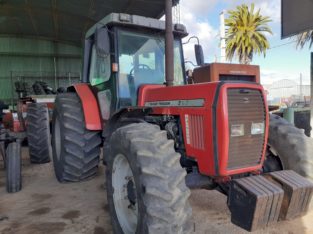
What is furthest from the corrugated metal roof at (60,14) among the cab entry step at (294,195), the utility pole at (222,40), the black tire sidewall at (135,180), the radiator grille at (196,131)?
the cab entry step at (294,195)

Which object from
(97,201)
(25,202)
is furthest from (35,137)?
(97,201)

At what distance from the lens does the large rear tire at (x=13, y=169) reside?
15.7 ft

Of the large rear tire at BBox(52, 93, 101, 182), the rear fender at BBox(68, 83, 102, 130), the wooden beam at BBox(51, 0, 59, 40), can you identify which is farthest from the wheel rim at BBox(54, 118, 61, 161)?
the wooden beam at BBox(51, 0, 59, 40)

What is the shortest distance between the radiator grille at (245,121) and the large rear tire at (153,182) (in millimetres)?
554

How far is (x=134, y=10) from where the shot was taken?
13367 mm

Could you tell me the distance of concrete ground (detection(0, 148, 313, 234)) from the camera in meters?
3.31

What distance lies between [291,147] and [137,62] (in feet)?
6.41

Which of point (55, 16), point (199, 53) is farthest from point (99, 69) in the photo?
point (55, 16)

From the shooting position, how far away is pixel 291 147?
323 cm

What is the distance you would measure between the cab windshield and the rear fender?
74cm

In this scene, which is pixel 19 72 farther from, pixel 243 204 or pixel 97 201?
pixel 243 204

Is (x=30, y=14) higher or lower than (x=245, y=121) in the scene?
higher

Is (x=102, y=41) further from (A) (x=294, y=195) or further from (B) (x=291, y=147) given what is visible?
(A) (x=294, y=195)

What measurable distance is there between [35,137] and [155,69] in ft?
11.1
